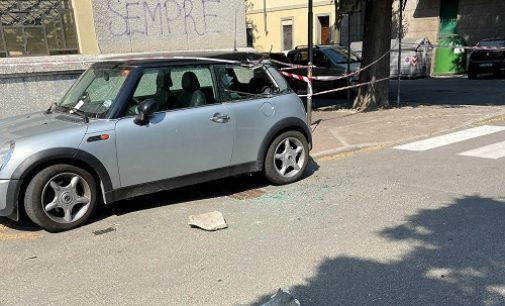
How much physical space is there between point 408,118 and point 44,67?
22.9ft

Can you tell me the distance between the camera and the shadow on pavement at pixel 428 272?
3.28 metres

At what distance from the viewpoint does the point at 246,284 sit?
11.7ft

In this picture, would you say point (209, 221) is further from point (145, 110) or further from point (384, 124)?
point (384, 124)

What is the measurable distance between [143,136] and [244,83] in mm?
1459

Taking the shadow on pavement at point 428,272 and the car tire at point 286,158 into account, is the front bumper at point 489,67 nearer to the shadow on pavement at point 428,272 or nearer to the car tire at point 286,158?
the car tire at point 286,158

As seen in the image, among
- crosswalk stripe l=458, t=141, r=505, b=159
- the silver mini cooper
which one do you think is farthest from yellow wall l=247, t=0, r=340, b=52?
the silver mini cooper

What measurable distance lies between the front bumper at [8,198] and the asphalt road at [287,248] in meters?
0.30

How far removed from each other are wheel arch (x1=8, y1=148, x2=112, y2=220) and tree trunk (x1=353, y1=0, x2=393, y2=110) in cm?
790

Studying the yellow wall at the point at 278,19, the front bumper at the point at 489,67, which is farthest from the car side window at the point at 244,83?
the yellow wall at the point at 278,19

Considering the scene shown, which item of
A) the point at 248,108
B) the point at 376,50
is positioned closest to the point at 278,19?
the point at 376,50

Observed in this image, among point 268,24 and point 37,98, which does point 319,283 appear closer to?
point 37,98

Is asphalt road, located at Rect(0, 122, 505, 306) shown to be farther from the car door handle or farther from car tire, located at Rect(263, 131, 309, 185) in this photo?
the car door handle

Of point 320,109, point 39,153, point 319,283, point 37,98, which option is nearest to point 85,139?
point 39,153

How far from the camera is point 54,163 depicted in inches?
180
